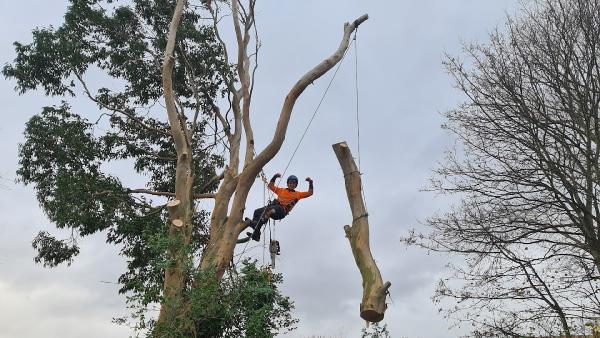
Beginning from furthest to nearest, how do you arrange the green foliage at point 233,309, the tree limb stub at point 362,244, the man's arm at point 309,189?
the man's arm at point 309,189
the green foliage at point 233,309
the tree limb stub at point 362,244

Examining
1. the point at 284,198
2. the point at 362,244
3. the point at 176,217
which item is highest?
the point at 284,198

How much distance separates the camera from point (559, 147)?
1045 cm

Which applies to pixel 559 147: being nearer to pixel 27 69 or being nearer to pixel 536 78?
pixel 536 78

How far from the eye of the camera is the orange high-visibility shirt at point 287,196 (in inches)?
434

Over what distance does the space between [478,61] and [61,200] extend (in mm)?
9328

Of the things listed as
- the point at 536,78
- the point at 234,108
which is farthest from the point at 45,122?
the point at 536,78

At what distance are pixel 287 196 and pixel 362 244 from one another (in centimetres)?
366

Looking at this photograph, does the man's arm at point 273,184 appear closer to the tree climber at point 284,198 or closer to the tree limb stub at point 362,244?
the tree climber at point 284,198

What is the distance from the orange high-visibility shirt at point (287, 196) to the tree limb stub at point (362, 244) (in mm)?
2946

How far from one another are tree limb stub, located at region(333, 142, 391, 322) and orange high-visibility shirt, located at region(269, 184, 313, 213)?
295 cm

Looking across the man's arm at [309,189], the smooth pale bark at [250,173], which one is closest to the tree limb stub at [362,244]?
the man's arm at [309,189]

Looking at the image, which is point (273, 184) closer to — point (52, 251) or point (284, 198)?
point (284, 198)

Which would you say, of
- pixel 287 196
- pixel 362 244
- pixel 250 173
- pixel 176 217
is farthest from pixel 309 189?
pixel 362 244

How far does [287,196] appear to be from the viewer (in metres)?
11.1
